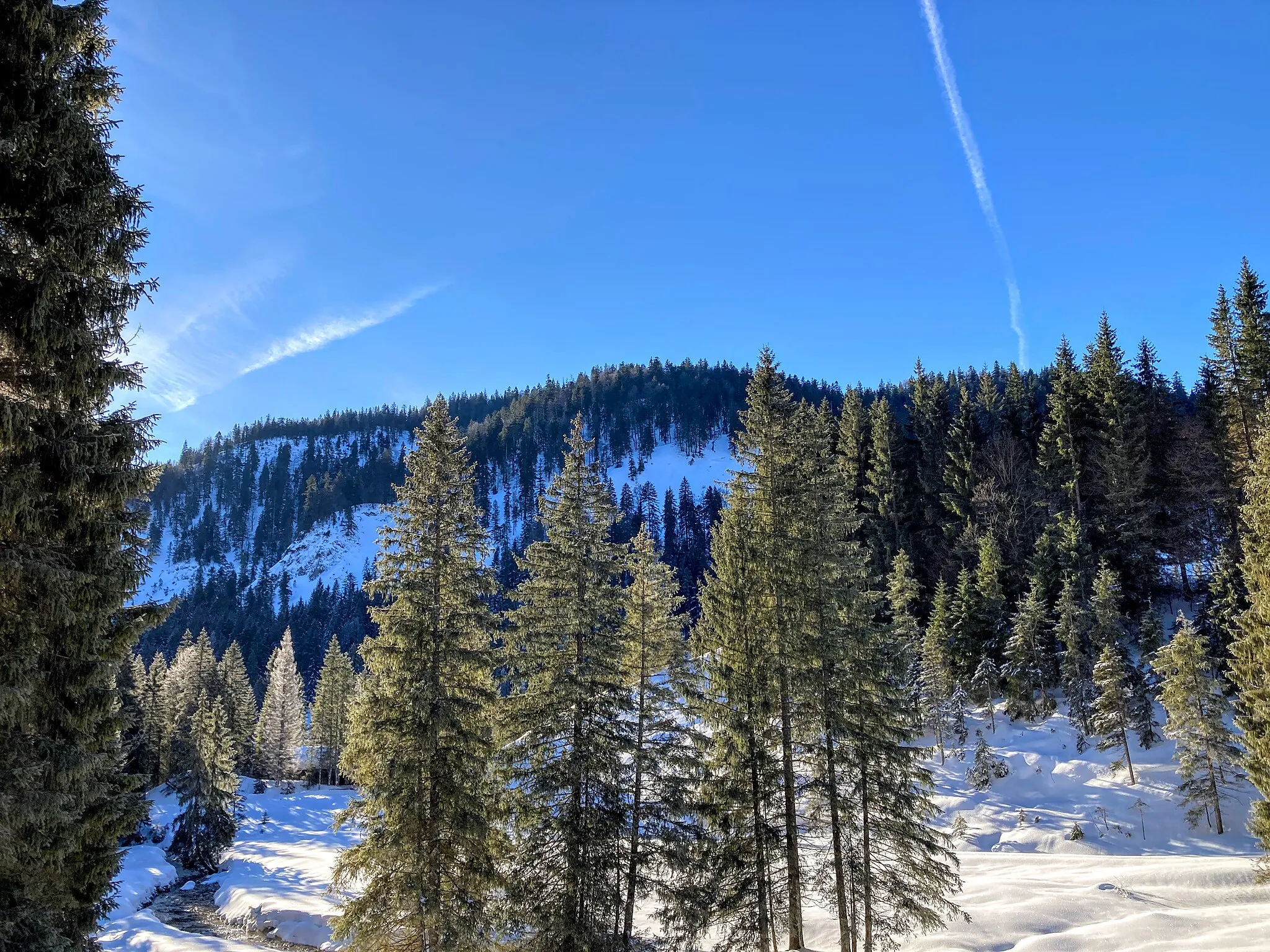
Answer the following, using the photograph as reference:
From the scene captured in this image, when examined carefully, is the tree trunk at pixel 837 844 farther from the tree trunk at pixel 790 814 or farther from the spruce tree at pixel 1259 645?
the spruce tree at pixel 1259 645

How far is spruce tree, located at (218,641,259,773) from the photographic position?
194 feet

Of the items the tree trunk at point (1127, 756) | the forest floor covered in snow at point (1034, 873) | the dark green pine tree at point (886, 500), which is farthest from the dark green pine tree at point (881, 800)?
the dark green pine tree at point (886, 500)

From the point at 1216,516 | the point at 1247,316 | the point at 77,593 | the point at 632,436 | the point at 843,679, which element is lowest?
the point at 843,679

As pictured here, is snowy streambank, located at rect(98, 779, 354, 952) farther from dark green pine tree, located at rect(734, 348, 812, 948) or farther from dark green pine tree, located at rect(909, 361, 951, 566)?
dark green pine tree, located at rect(909, 361, 951, 566)

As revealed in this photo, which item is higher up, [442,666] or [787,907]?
[442,666]

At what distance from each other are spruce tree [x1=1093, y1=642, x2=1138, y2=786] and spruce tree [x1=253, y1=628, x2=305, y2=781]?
66454 millimetres

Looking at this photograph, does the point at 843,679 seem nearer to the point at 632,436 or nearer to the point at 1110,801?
the point at 1110,801

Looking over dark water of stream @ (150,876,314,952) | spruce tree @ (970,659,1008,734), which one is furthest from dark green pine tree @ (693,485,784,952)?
spruce tree @ (970,659,1008,734)

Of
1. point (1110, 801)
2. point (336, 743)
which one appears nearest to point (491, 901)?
point (1110, 801)

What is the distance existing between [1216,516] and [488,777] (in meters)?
51.0

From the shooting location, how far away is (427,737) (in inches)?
560

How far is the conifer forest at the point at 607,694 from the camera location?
795cm

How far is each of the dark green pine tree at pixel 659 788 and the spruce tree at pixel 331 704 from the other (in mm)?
55545

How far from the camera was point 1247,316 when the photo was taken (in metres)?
41.7
